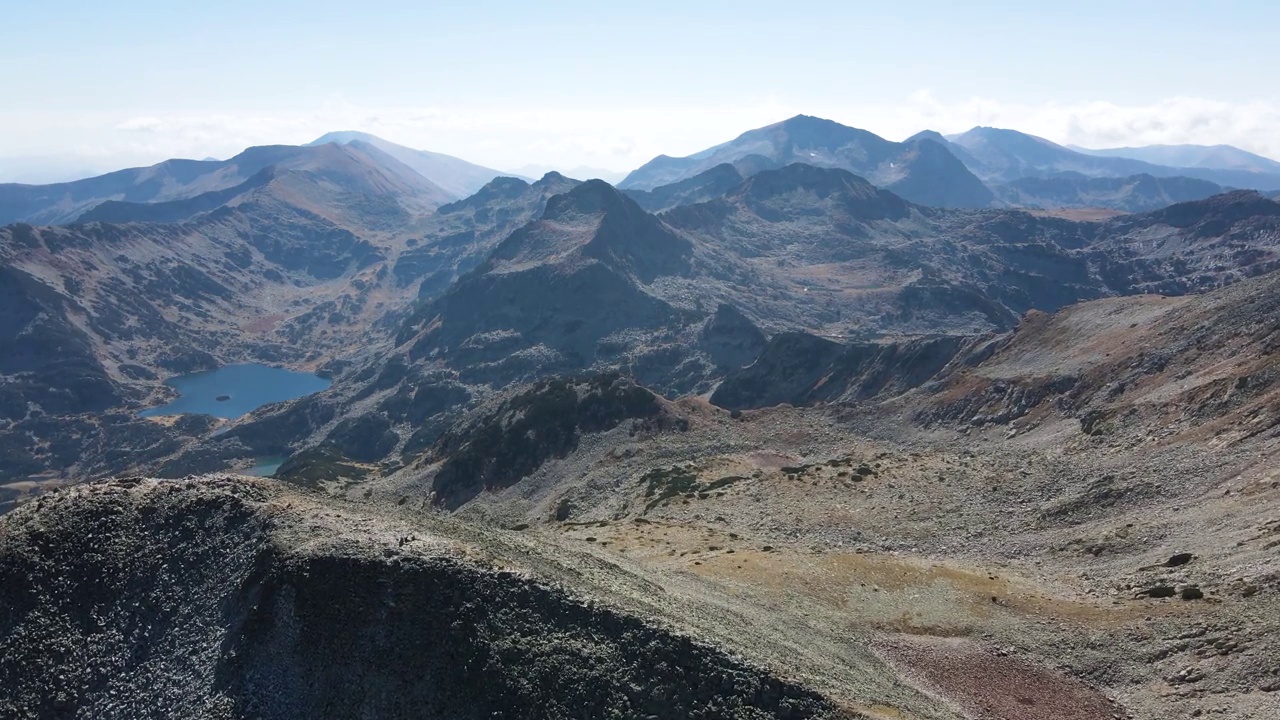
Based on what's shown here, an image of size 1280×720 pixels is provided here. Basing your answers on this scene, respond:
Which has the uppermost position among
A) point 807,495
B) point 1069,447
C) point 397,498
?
point 1069,447

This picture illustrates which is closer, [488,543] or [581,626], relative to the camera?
[581,626]

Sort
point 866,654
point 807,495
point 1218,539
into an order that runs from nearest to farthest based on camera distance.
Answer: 1. point 866,654
2. point 1218,539
3. point 807,495

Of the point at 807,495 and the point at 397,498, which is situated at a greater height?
the point at 807,495

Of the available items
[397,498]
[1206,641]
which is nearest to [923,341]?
[397,498]

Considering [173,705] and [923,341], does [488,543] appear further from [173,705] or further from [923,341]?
[923,341]

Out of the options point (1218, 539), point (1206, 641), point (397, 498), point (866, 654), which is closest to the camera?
point (1206, 641)

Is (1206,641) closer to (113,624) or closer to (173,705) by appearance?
(173,705)

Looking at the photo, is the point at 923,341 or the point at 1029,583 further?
the point at 923,341

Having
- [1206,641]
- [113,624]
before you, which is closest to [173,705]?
[113,624]

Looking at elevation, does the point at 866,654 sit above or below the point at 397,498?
above
